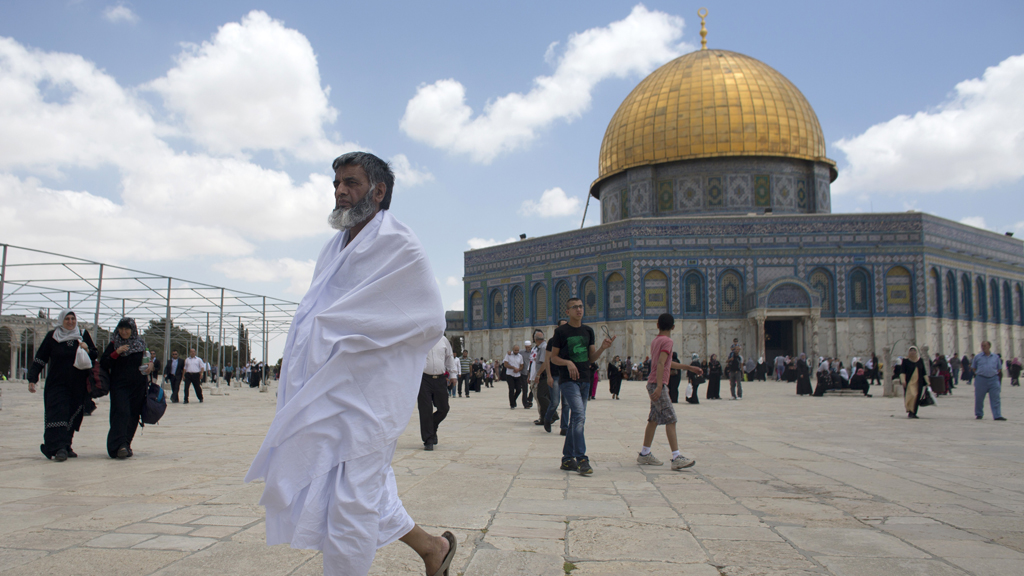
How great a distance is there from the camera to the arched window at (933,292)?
3228cm

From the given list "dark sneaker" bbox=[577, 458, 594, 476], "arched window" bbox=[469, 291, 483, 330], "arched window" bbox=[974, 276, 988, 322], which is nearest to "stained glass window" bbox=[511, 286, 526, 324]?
"arched window" bbox=[469, 291, 483, 330]

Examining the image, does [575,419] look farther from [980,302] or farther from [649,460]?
[980,302]

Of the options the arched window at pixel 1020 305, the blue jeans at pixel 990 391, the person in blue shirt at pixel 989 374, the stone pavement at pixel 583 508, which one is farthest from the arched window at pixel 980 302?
the stone pavement at pixel 583 508

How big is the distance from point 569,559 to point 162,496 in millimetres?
2640

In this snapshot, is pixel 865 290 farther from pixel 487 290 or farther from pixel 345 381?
pixel 345 381

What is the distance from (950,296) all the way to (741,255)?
982 cm

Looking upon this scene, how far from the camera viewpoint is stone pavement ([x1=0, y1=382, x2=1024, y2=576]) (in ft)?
9.98

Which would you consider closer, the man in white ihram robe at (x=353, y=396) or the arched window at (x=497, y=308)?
the man in white ihram robe at (x=353, y=396)

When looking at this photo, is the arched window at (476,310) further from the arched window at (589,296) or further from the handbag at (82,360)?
the handbag at (82,360)

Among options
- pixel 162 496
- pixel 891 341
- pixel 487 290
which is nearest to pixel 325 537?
pixel 162 496

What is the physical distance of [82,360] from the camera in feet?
21.0

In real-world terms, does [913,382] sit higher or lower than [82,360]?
lower

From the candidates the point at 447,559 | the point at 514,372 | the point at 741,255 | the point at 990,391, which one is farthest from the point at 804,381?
the point at 447,559

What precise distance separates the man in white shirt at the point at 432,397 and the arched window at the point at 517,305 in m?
29.8
